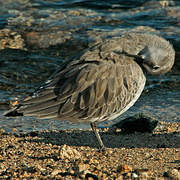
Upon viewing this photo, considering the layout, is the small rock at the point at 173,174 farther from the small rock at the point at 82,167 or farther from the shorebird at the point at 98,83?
the shorebird at the point at 98,83

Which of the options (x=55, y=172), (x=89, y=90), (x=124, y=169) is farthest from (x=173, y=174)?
(x=89, y=90)

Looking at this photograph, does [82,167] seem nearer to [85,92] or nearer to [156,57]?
[85,92]

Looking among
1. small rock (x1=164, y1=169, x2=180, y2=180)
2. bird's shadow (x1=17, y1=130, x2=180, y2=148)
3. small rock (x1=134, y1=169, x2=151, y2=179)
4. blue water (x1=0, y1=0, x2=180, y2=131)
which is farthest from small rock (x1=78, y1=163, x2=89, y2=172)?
blue water (x1=0, y1=0, x2=180, y2=131)

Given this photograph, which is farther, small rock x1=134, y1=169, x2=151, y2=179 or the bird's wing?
the bird's wing

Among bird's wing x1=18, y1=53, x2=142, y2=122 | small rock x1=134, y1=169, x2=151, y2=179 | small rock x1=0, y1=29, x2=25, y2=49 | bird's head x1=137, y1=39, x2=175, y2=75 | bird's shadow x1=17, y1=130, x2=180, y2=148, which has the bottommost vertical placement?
small rock x1=0, y1=29, x2=25, y2=49

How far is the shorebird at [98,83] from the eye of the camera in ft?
19.3

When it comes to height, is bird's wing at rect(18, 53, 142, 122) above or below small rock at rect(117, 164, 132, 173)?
above

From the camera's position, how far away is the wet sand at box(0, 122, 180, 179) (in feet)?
15.9

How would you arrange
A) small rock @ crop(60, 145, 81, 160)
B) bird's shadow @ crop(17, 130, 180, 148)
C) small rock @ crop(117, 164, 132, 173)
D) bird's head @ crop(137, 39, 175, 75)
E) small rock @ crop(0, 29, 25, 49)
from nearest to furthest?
small rock @ crop(117, 164, 132, 173), small rock @ crop(60, 145, 81, 160), bird's head @ crop(137, 39, 175, 75), bird's shadow @ crop(17, 130, 180, 148), small rock @ crop(0, 29, 25, 49)

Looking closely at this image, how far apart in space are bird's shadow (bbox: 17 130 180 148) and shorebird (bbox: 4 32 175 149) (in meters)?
0.43

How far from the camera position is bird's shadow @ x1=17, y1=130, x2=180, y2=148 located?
6395 mm

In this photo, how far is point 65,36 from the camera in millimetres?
13258

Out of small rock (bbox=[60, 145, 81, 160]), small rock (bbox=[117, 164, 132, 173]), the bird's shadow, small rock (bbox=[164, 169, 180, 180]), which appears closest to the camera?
small rock (bbox=[164, 169, 180, 180])

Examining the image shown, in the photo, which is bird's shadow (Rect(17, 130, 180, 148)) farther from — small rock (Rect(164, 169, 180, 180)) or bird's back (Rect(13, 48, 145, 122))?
small rock (Rect(164, 169, 180, 180))
